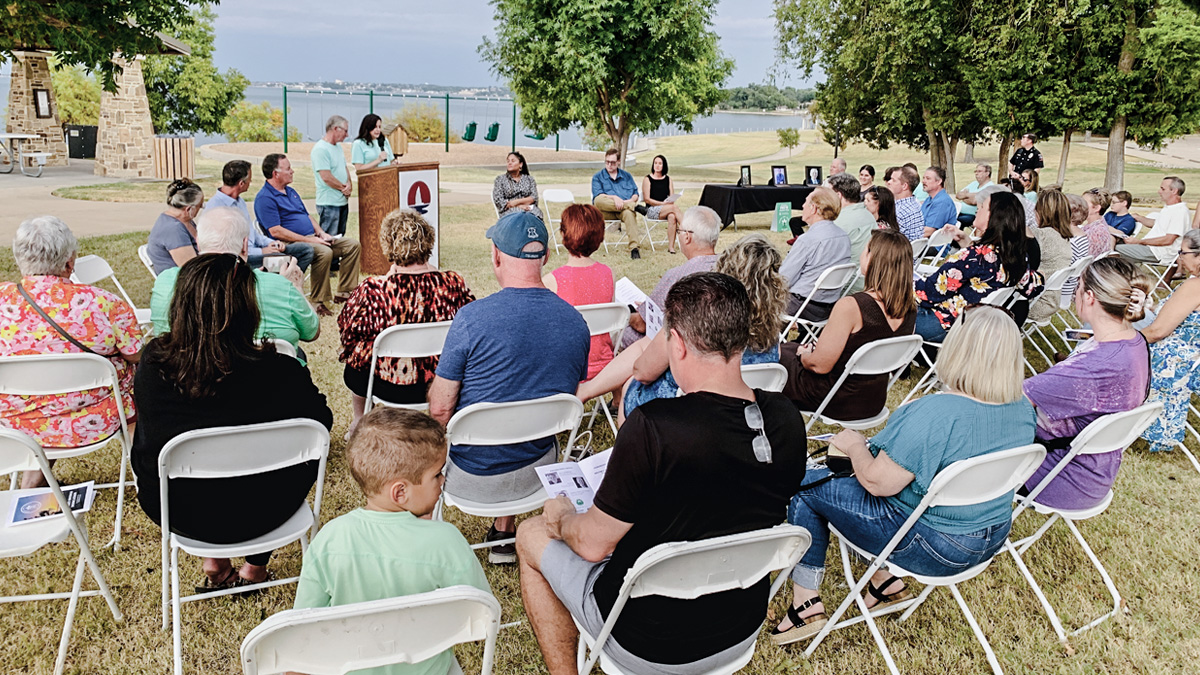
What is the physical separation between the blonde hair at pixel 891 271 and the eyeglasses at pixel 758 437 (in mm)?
2186

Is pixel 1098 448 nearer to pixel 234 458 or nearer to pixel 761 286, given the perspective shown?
pixel 761 286

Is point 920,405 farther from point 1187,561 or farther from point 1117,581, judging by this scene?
point 1187,561

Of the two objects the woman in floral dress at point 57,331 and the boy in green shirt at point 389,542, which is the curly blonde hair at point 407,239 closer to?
the woman in floral dress at point 57,331

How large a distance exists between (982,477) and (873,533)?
45cm

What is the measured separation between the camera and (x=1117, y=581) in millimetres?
3445

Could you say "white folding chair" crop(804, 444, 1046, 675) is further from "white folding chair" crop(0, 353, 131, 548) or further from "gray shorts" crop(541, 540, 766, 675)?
"white folding chair" crop(0, 353, 131, 548)

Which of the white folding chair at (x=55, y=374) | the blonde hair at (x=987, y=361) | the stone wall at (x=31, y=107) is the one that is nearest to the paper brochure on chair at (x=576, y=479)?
the blonde hair at (x=987, y=361)

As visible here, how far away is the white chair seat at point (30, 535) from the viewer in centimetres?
244

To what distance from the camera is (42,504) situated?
8.87 ft

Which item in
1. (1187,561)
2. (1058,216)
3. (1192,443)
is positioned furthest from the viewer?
(1058,216)

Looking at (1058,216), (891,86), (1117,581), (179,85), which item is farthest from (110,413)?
(179,85)

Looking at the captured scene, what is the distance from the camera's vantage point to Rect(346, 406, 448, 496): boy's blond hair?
1878mm

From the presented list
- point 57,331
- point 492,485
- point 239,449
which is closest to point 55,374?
point 57,331

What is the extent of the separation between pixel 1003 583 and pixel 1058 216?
3.99 meters
